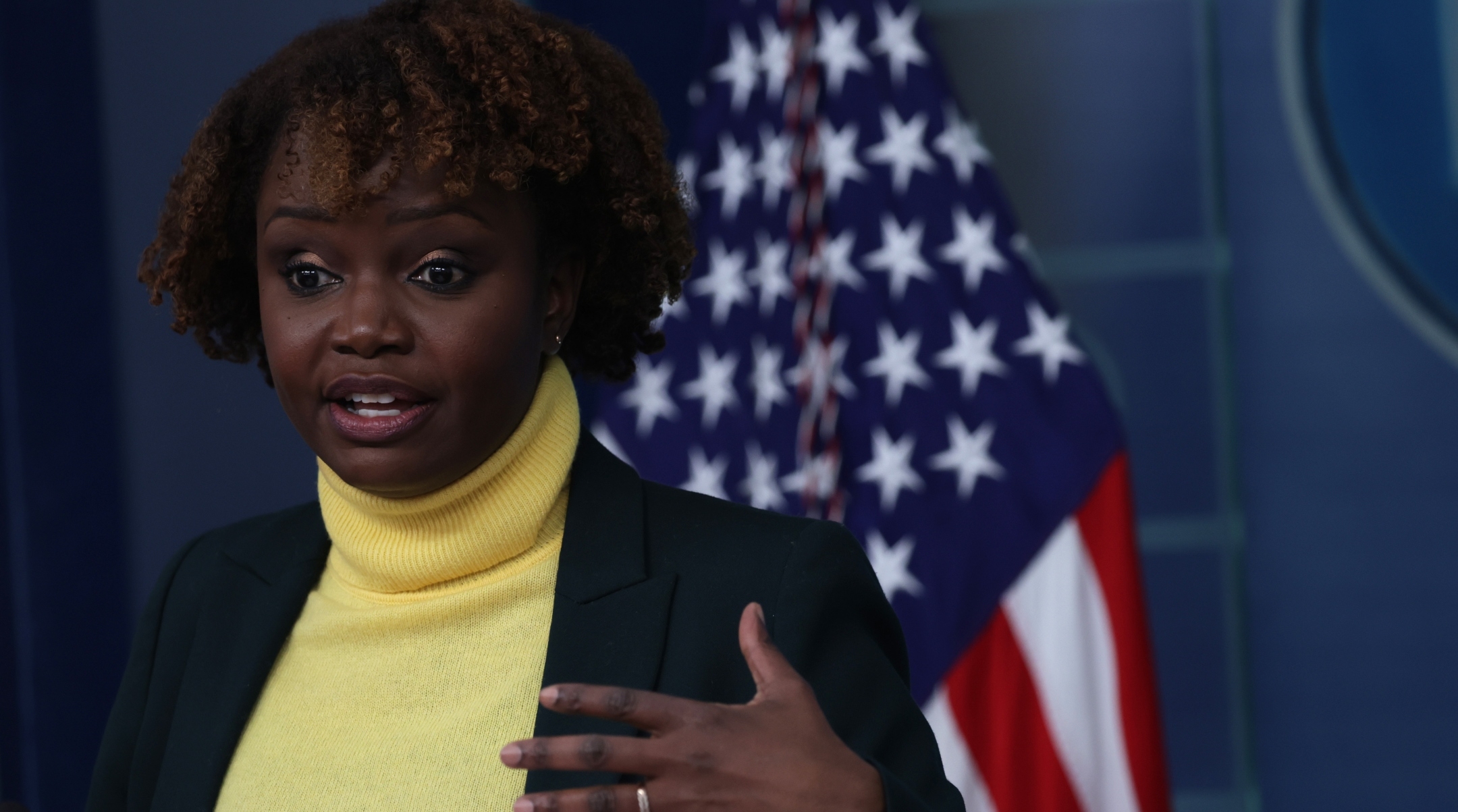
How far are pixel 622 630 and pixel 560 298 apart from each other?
349mm

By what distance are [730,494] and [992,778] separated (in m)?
0.74

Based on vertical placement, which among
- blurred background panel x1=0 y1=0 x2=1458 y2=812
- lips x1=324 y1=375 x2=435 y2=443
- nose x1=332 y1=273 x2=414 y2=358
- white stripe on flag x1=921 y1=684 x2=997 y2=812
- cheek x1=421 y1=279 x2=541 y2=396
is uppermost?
nose x1=332 y1=273 x2=414 y2=358

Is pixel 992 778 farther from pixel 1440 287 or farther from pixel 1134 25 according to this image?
pixel 1134 25

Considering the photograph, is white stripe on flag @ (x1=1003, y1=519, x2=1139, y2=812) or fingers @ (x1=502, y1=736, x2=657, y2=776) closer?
fingers @ (x1=502, y1=736, x2=657, y2=776)

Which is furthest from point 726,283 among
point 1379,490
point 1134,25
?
point 1379,490

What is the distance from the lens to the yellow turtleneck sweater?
4.22ft

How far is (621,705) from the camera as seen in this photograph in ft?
3.27

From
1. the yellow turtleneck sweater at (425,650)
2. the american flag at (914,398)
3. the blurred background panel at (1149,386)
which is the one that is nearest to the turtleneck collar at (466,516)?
the yellow turtleneck sweater at (425,650)

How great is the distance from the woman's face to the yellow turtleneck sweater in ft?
0.19

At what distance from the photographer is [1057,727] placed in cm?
249

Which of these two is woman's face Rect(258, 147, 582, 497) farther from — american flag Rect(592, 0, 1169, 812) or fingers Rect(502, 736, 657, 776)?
american flag Rect(592, 0, 1169, 812)

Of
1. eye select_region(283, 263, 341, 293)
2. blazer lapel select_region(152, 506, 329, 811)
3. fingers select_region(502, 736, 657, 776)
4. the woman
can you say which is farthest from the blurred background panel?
fingers select_region(502, 736, 657, 776)

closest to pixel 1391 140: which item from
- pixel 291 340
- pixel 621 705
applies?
pixel 291 340

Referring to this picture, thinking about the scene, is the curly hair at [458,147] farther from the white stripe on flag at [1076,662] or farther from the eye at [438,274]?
the white stripe on flag at [1076,662]
